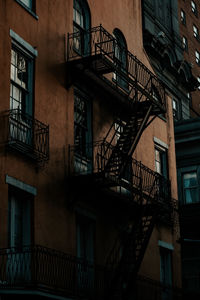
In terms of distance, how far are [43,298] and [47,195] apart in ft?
11.4

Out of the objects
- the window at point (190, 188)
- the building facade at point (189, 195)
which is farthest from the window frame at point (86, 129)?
the window at point (190, 188)

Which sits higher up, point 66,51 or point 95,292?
point 66,51

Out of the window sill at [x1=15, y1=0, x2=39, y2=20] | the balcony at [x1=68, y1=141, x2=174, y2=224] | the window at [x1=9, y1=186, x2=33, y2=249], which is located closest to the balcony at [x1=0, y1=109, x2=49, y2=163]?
the window at [x1=9, y1=186, x2=33, y2=249]

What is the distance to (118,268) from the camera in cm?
2083

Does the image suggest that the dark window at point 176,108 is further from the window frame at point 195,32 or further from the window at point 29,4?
the window at point 29,4

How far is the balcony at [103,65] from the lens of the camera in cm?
2186

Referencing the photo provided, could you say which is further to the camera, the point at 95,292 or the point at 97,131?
the point at 97,131

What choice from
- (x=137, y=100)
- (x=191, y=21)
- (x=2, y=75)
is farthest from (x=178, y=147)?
(x=191, y=21)

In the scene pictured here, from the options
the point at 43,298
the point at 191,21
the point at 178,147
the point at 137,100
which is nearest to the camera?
the point at 43,298

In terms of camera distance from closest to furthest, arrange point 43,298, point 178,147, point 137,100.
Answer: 1. point 43,298
2. point 137,100
3. point 178,147

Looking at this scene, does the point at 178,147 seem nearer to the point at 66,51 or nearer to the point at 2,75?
the point at 66,51

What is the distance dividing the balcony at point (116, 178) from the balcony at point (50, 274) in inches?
95.5

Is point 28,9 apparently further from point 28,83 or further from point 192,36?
point 192,36

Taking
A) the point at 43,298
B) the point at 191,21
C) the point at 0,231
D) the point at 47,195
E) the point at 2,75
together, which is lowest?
the point at 43,298
